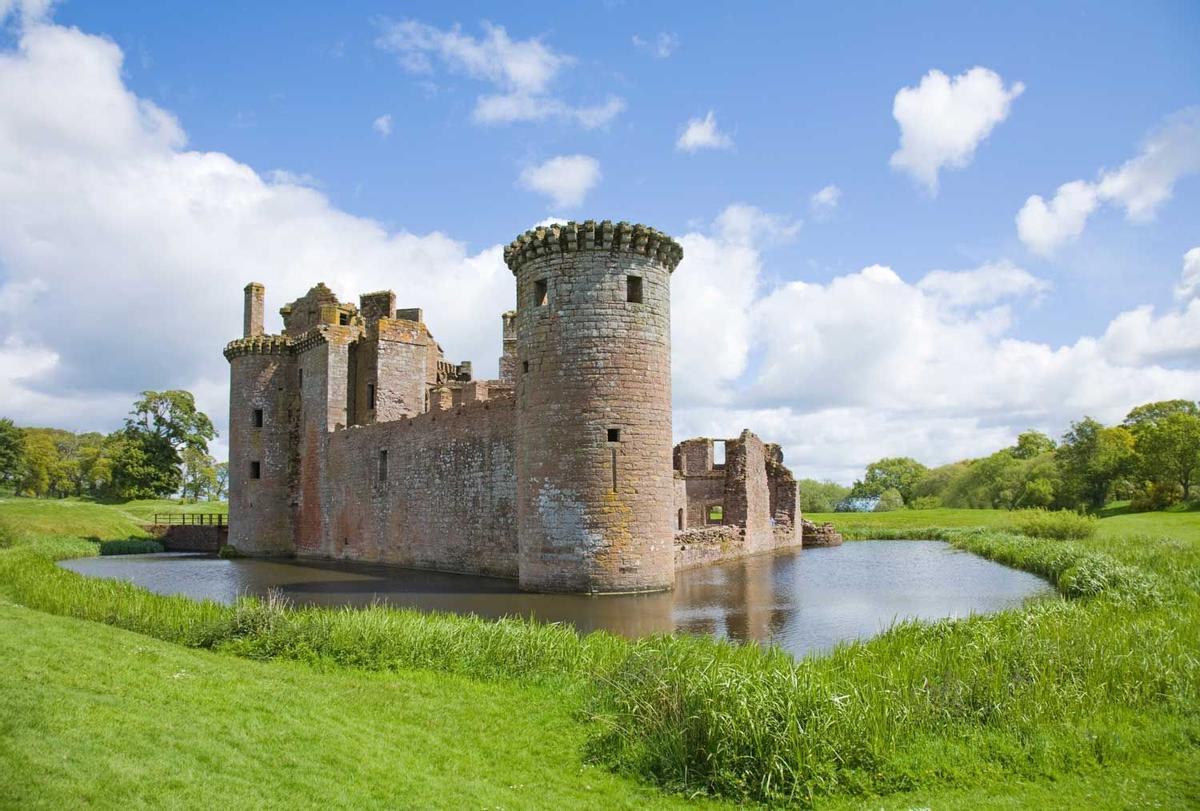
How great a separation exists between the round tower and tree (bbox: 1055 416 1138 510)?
165ft

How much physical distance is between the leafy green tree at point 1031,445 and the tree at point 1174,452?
36.0m

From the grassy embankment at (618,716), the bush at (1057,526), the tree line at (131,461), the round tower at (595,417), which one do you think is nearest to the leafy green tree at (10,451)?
the tree line at (131,461)

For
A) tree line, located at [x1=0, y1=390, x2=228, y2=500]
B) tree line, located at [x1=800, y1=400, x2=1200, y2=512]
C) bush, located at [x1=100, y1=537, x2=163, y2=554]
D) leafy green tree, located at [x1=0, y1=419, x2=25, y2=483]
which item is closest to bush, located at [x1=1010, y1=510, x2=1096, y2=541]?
tree line, located at [x1=800, y1=400, x2=1200, y2=512]

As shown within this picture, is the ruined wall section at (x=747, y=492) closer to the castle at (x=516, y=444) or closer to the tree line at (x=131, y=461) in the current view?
the castle at (x=516, y=444)

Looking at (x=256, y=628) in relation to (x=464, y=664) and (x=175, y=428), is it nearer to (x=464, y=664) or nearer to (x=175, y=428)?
(x=464, y=664)

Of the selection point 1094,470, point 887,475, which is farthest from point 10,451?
point 887,475

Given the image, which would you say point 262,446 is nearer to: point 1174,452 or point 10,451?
point 10,451

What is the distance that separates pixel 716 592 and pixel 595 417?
5.15 meters

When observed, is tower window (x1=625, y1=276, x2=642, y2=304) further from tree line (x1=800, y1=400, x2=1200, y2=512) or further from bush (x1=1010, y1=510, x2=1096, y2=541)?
tree line (x1=800, y1=400, x2=1200, y2=512)

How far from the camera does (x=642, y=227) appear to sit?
19078 millimetres

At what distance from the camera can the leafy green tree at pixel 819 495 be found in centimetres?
8694

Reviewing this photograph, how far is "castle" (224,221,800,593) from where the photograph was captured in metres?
18.7

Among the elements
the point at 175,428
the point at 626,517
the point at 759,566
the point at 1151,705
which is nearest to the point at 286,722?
the point at 1151,705

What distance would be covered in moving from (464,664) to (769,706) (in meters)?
4.78
